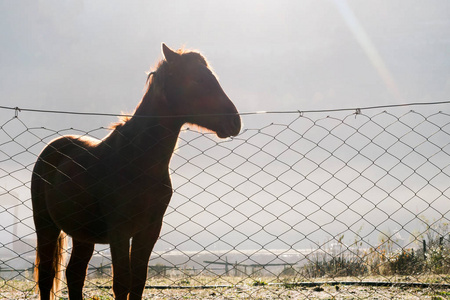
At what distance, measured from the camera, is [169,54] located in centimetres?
412

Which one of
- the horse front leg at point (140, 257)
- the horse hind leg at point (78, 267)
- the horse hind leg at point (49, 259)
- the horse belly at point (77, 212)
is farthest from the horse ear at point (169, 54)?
the horse hind leg at point (49, 259)

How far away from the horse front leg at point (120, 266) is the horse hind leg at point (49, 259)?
5.22ft

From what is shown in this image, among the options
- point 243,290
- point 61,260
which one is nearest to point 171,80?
point 61,260

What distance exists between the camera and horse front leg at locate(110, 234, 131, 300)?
11.8 feet

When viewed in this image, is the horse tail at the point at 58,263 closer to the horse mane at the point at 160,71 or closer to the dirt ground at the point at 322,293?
the dirt ground at the point at 322,293

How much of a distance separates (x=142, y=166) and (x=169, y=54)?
45.2 inches

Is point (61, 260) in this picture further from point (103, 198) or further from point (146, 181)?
point (146, 181)

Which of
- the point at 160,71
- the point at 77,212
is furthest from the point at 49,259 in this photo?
the point at 160,71

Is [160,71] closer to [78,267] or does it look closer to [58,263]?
[78,267]

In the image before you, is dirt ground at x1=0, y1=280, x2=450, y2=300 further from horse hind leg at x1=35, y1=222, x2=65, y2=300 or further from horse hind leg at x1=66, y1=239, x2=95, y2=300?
horse hind leg at x1=35, y1=222, x2=65, y2=300

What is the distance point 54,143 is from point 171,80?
2.23 metres

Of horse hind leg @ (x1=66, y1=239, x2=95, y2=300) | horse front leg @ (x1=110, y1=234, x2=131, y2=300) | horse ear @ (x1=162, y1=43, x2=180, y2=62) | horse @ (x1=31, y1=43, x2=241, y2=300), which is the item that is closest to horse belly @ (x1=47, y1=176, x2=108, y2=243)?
horse @ (x1=31, y1=43, x2=241, y2=300)

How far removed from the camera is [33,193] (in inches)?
207

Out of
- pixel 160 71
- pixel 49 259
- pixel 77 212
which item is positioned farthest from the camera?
pixel 49 259
